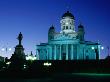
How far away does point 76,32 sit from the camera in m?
115

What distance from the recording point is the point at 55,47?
11138 centimetres

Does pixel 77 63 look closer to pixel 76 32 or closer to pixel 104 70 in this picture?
pixel 104 70

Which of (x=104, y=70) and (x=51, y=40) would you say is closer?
(x=104, y=70)

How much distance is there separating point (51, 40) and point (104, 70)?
5498 cm

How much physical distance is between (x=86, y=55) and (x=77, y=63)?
131 feet

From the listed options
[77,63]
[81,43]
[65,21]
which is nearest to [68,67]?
[77,63]

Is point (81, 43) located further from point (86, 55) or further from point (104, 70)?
point (104, 70)

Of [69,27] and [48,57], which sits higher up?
[69,27]

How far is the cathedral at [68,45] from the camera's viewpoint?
4279 inches

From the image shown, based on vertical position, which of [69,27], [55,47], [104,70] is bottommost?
[104,70]

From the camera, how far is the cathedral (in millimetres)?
108688

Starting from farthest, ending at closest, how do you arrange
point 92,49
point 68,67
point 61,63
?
point 92,49 < point 61,63 < point 68,67

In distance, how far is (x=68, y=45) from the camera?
363ft

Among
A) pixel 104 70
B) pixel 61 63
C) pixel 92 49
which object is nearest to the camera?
pixel 104 70
